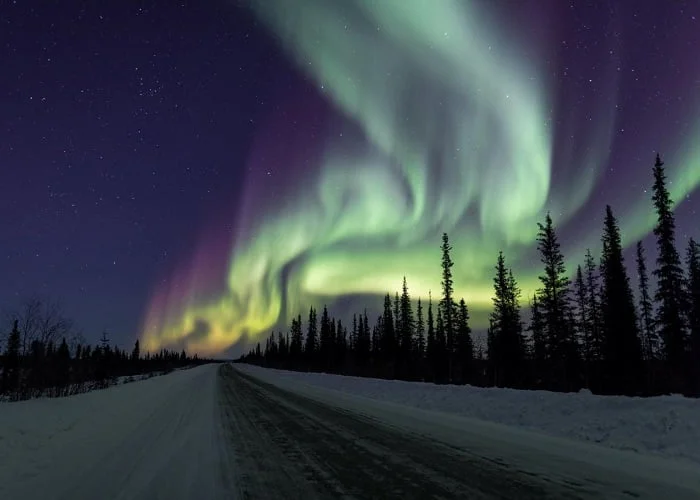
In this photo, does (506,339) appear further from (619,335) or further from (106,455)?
(106,455)

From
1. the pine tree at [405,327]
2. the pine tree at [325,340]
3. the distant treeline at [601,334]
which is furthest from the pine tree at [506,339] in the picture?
→ the pine tree at [325,340]

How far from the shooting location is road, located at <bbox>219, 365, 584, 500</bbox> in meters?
5.55

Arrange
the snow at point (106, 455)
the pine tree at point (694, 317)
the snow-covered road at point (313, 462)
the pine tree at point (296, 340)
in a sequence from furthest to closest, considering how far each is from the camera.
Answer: the pine tree at point (296, 340)
the pine tree at point (694, 317)
the snow at point (106, 455)
the snow-covered road at point (313, 462)

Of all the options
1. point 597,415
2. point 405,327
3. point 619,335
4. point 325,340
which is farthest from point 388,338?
point 597,415

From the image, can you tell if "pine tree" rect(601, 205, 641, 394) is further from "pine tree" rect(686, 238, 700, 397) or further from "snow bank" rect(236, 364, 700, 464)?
"snow bank" rect(236, 364, 700, 464)

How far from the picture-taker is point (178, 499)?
17.7 ft

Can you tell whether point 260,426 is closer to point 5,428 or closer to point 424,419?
point 424,419

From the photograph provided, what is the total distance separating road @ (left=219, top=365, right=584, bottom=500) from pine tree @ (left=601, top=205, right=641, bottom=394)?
37411mm

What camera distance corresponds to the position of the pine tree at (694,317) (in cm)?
3953

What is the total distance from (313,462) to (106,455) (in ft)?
12.6

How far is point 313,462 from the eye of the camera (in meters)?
7.38

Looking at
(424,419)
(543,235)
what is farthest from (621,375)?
(424,419)

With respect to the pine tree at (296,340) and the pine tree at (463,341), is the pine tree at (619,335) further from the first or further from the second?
the pine tree at (296,340)

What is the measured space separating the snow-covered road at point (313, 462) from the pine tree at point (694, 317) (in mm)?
35293
